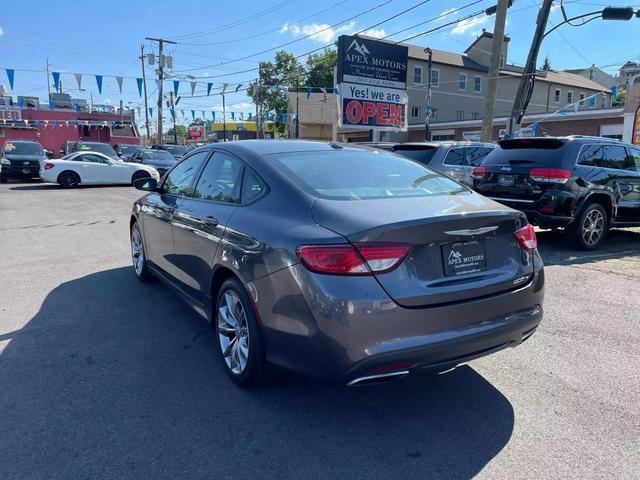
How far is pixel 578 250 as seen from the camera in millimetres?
7484

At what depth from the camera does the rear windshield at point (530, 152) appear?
700cm

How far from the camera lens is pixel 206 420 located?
287 cm

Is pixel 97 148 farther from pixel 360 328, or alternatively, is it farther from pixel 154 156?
pixel 360 328

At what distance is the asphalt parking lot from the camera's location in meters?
2.48

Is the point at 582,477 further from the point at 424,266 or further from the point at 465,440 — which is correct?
the point at 424,266

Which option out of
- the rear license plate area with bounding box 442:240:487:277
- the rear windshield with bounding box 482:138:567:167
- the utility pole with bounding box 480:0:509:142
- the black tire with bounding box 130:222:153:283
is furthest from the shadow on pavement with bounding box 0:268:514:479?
the utility pole with bounding box 480:0:509:142

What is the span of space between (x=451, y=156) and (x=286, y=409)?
897 centimetres

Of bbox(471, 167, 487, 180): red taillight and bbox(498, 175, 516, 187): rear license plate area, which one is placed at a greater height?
bbox(471, 167, 487, 180): red taillight

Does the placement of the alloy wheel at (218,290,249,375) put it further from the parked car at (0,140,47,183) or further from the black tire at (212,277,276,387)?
the parked car at (0,140,47,183)

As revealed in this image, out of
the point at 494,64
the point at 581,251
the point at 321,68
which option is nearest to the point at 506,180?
the point at 581,251

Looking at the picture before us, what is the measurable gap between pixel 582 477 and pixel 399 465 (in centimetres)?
89

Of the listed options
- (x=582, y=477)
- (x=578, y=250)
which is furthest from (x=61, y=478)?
(x=578, y=250)

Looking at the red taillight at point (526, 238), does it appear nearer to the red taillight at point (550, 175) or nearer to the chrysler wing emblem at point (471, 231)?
the chrysler wing emblem at point (471, 231)

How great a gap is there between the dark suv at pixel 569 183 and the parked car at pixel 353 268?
3.94 metres
